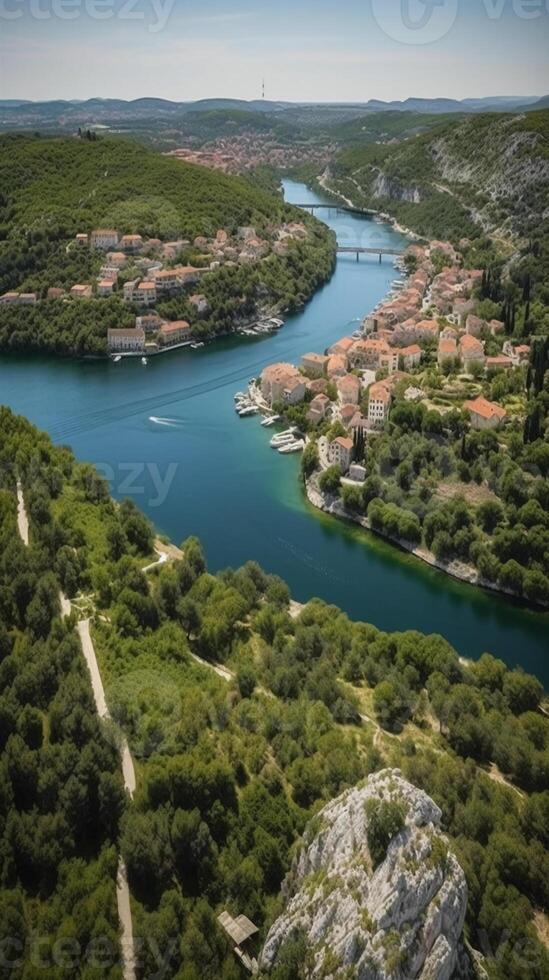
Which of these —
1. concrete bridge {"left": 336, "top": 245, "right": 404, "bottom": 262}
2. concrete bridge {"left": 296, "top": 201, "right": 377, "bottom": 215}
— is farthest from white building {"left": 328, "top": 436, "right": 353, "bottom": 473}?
concrete bridge {"left": 296, "top": 201, "right": 377, "bottom": 215}

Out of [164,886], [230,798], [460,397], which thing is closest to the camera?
[164,886]

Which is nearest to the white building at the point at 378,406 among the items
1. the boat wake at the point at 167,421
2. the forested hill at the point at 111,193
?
the boat wake at the point at 167,421

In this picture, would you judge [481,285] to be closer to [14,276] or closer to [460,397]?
[460,397]

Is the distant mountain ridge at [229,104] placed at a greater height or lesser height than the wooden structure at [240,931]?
greater

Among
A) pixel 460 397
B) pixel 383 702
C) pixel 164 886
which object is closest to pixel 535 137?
pixel 460 397

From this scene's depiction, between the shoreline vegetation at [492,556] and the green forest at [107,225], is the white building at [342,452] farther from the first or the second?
the green forest at [107,225]

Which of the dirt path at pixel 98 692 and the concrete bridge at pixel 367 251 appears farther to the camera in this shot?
the concrete bridge at pixel 367 251

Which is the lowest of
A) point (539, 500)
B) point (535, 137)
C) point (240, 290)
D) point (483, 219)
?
point (539, 500)
